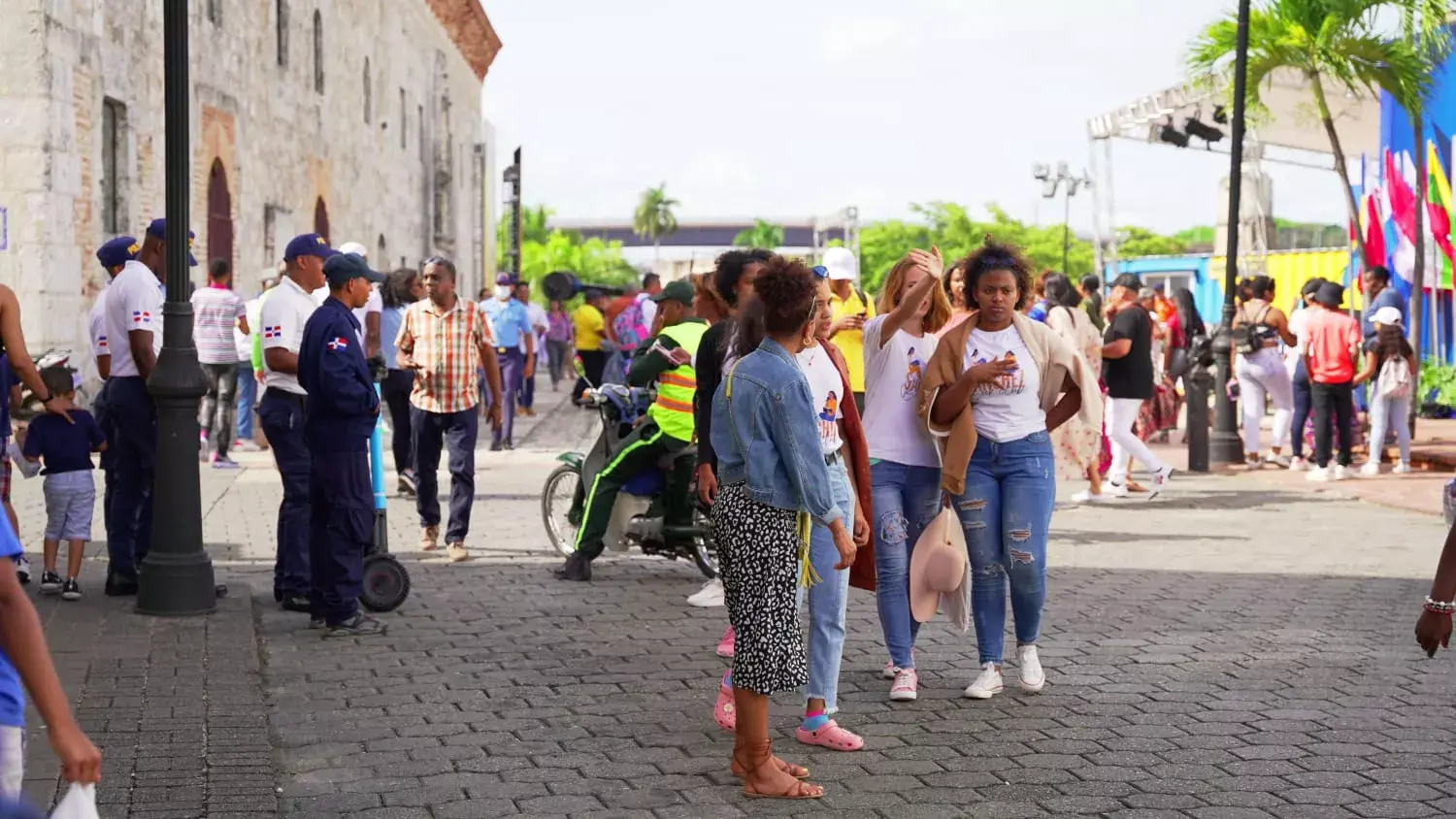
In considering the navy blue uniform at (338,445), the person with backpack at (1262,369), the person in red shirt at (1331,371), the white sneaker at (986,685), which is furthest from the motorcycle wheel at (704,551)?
the person with backpack at (1262,369)

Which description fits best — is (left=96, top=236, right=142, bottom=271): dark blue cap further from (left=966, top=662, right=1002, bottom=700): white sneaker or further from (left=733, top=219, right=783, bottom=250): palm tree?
(left=733, top=219, right=783, bottom=250): palm tree

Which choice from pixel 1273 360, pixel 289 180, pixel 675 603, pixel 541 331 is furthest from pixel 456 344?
pixel 541 331

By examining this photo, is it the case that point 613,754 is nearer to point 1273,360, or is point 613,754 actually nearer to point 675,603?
point 675,603

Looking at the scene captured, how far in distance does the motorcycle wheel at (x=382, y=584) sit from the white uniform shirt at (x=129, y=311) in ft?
4.88

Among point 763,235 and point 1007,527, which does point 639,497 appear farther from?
point 763,235

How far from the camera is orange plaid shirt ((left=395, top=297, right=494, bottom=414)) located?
10.9 metres

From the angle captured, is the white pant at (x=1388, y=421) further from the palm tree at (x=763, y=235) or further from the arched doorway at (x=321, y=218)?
the palm tree at (x=763, y=235)

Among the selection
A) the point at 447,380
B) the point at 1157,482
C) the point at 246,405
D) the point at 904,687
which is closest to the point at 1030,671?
the point at 904,687

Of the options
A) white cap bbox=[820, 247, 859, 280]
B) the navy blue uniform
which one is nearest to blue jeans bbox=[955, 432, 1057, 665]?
white cap bbox=[820, 247, 859, 280]

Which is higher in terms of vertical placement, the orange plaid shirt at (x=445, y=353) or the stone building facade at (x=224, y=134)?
the stone building facade at (x=224, y=134)

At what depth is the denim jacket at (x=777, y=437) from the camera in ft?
18.4

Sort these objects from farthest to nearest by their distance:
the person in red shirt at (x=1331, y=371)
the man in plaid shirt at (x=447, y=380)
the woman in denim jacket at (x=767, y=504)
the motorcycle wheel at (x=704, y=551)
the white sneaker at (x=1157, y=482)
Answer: the person in red shirt at (x=1331, y=371) → the white sneaker at (x=1157, y=482) → the man in plaid shirt at (x=447, y=380) → the motorcycle wheel at (x=704, y=551) → the woman in denim jacket at (x=767, y=504)

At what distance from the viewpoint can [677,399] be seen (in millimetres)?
9445

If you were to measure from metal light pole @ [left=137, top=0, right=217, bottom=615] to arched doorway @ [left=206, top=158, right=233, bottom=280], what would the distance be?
14.7 m
